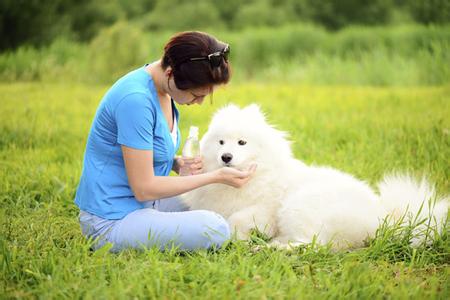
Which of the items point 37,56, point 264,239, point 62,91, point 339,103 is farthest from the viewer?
point 37,56

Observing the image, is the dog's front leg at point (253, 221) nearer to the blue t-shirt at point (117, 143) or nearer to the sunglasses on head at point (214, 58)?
the blue t-shirt at point (117, 143)

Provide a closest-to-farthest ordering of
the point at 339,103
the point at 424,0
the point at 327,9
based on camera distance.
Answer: the point at 339,103 < the point at 424,0 < the point at 327,9

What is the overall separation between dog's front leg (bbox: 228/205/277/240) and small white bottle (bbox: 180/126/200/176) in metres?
0.42

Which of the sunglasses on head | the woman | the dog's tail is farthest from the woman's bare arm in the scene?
the dog's tail

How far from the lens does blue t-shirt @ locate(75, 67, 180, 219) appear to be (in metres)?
2.86

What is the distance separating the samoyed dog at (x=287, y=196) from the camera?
3.12 m

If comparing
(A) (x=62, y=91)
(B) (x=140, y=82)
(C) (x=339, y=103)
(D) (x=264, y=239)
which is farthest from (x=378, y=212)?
(A) (x=62, y=91)

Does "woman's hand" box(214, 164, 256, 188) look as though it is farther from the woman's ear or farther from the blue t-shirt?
the woman's ear

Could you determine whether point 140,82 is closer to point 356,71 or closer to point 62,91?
point 62,91

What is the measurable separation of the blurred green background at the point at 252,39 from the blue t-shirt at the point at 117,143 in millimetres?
6320

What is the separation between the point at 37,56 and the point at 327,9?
9.70 metres

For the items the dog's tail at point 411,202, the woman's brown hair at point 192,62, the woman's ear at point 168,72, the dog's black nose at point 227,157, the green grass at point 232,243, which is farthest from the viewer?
the dog's black nose at point 227,157

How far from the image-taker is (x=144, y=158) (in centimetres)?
285

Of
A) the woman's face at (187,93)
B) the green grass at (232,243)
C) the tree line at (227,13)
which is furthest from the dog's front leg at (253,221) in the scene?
the tree line at (227,13)
